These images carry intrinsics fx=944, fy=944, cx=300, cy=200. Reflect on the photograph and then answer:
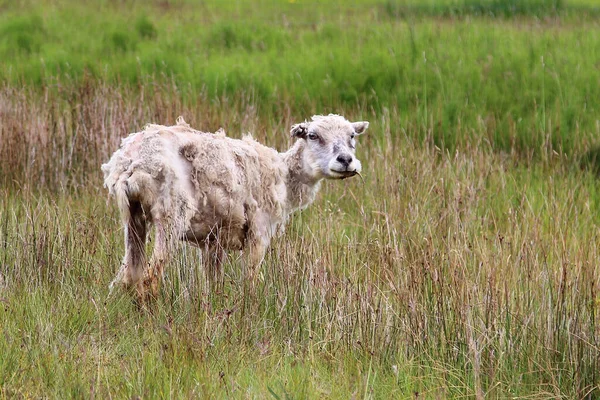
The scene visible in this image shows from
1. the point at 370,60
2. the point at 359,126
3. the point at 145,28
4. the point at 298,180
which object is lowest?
the point at 370,60

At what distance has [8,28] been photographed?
1467 centimetres

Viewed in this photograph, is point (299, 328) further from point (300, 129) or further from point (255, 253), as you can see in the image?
point (300, 129)

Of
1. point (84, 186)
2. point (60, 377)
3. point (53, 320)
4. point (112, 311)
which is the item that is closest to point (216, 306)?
point (112, 311)

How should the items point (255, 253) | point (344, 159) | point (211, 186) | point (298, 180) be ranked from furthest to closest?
1. point (298, 180)
2. point (344, 159)
3. point (255, 253)
4. point (211, 186)

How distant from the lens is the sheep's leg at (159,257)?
18.5 feet

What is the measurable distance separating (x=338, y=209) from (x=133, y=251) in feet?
5.94

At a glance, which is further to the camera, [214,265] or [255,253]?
[255,253]

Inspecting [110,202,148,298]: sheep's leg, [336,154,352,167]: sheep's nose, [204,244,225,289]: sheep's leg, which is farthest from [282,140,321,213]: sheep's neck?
[110,202,148,298]: sheep's leg

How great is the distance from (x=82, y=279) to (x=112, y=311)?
0.45 m

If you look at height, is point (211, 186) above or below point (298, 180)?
above

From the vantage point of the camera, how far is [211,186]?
20.1 ft

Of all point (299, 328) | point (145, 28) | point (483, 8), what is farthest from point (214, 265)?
point (483, 8)

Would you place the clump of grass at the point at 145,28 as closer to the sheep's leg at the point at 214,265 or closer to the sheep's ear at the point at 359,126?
the sheep's ear at the point at 359,126

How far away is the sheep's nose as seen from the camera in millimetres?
6504
